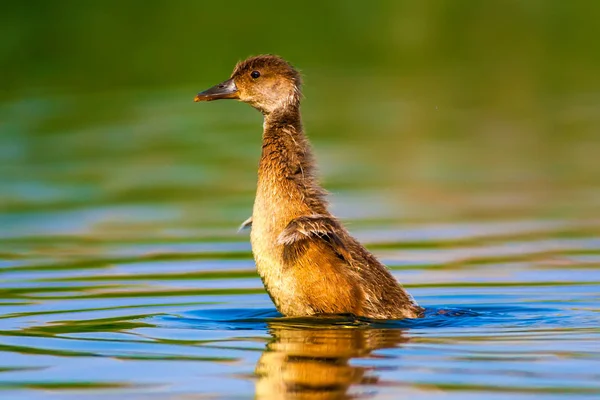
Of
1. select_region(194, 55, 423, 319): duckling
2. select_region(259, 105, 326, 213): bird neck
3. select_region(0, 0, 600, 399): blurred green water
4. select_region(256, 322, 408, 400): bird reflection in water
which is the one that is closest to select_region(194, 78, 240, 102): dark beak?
select_region(259, 105, 326, 213): bird neck

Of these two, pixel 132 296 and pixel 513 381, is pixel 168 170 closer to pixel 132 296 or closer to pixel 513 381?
pixel 132 296

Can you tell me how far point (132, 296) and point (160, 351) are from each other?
242 centimetres

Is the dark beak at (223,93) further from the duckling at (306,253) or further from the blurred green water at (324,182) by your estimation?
the blurred green water at (324,182)

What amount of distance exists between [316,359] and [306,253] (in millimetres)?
1535

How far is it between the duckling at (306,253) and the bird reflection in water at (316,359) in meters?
Answer: 0.35

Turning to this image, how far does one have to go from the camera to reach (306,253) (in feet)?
34.5

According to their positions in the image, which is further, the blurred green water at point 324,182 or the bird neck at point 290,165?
the bird neck at point 290,165

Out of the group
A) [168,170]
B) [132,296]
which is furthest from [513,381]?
[168,170]

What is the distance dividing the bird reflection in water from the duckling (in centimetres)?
35

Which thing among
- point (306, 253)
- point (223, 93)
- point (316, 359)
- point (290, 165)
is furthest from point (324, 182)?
point (316, 359)

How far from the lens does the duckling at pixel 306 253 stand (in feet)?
34.5

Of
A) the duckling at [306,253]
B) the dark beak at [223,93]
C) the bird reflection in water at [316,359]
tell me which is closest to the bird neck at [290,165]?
the duckling at [306,253]

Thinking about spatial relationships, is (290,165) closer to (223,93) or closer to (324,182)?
(223,93)

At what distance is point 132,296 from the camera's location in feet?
38.8
